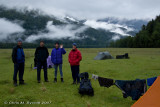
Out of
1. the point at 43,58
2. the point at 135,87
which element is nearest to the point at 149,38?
the point at 43,58

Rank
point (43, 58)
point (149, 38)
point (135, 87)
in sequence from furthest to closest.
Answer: point (149, 38) < point (43, 58) < point (135, 87)

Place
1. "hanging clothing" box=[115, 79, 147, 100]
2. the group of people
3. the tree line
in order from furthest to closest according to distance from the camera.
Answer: the tree line < the group of people < "hanging clothing" box=[115, 79, 147, 100]

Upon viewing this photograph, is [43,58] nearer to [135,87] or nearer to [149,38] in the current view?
[135,87]

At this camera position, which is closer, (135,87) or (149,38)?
(135,87)

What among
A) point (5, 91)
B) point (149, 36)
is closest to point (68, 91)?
point (5, 91)

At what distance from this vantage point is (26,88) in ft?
26.3

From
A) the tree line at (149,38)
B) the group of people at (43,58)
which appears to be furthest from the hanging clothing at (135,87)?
the tree line at (149,38)

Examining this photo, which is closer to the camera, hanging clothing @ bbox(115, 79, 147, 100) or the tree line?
hanging clothing @ bbox(115, 79, 147, 100)

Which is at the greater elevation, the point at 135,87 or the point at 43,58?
the point at 43,58

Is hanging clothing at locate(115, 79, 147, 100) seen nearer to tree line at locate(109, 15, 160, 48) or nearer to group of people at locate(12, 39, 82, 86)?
group of people at locate(12, 39, 82, 86)

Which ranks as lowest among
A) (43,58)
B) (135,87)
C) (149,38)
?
(135,87)

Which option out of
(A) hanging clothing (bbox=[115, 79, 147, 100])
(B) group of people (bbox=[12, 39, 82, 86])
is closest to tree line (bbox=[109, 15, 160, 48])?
(B) group of people (bbox=[12, 39, 82, 86])

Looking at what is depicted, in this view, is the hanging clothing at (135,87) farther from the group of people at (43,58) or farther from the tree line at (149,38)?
the tree line at (149,38)

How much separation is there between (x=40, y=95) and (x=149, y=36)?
82827mm
